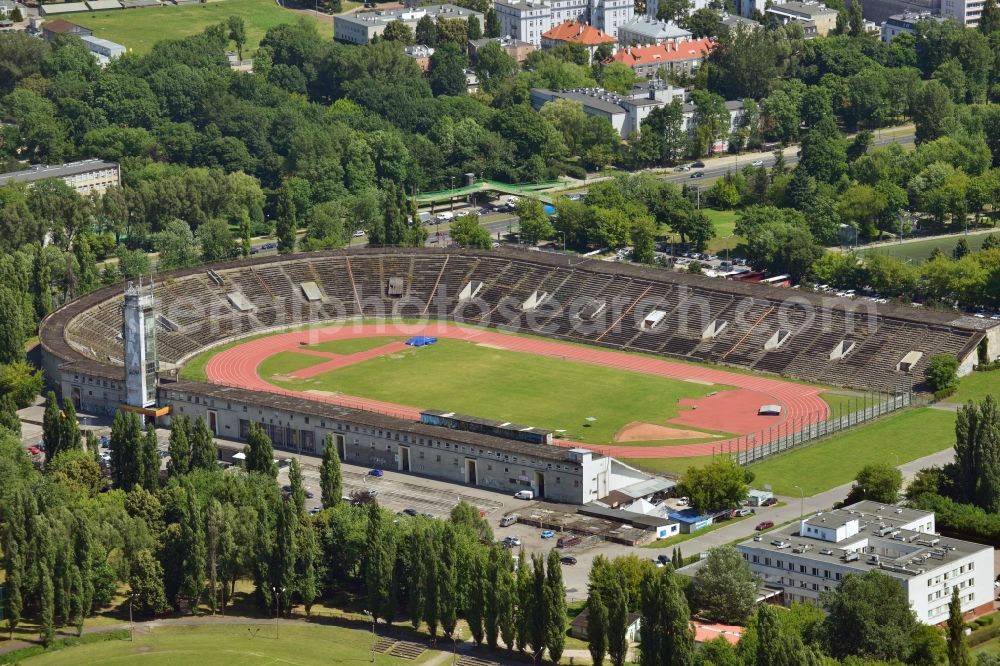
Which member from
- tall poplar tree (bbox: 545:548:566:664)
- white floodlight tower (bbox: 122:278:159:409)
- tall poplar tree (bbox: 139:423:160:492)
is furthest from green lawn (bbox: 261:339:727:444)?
tall poplar tree (bbox: 545:548:566:664)

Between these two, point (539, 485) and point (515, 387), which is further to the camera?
point (515, 387)

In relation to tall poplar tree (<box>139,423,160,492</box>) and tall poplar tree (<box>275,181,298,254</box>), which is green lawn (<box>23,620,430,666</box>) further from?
tall poplar tree (<box>275,181,298,254</box>)

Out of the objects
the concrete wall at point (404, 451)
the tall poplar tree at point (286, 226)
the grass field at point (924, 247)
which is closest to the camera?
the concrete wall at point (404, 451)

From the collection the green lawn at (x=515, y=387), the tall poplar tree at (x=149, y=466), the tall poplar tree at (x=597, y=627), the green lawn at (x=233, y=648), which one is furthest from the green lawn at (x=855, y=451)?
the tall poplar tree at (x=149, y=466)

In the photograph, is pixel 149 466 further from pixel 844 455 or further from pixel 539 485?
pixel 844 455

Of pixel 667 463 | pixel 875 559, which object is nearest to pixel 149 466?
pixel 667 463

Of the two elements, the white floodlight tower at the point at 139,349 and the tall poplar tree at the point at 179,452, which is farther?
the white floodlight tower at the point at 139,349

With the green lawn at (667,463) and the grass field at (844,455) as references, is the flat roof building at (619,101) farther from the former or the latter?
the green lawn at (667,463)
